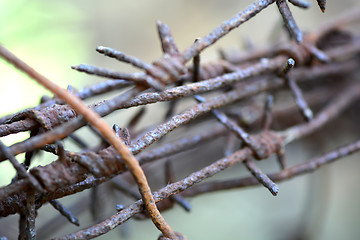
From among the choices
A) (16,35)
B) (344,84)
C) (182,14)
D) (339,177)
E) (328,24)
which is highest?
(16,35)

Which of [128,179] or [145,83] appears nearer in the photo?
[145,83]

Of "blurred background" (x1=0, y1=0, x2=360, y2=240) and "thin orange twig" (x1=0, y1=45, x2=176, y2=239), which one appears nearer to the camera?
"thin orange twig" (x1=0, y1=45, x2=176, y2=239)

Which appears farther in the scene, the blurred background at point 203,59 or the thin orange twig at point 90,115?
the blurred background at point 203,59

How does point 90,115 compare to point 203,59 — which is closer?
point 90,115

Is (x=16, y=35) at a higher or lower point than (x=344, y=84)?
higher

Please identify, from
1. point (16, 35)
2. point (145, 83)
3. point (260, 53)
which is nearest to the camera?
point (145, 83)

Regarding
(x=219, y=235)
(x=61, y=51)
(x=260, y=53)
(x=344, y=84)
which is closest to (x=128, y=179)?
(x=219, y=235)

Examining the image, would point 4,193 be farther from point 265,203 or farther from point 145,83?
point 265,203

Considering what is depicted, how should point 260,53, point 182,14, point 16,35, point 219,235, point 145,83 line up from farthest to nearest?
point 182,14 → point 16,35 → point 219,235 → point 260,53 → point 145,83
